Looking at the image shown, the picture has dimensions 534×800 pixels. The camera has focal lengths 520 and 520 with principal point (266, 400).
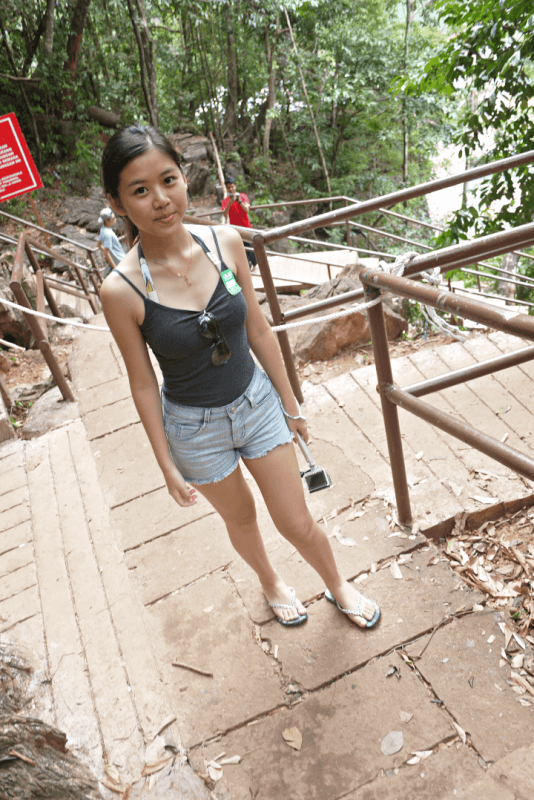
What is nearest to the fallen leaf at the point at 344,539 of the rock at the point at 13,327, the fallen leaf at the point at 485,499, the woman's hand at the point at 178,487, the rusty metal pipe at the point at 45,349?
the fallen leaf at the point at 485,499

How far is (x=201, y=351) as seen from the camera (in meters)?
1.46

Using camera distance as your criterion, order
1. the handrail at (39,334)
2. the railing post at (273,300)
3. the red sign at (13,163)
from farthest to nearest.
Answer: the red sign at (13,163), the handrail at (39,334), the railing post at (273,300)

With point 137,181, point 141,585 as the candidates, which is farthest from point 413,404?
point 141,585

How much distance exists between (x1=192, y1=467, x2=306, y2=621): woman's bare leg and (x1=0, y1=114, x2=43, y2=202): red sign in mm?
7303

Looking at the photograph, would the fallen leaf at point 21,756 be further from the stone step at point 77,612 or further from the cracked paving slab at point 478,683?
the cracked paving slab at point 478,683

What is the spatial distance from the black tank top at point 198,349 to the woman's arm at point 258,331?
49mm

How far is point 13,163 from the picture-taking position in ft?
24.4

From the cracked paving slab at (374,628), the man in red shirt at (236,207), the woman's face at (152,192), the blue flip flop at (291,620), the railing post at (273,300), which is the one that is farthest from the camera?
the man in red shirt at (236,207)

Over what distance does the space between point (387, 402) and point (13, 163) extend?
7.55m

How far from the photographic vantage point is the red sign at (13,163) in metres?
7.33

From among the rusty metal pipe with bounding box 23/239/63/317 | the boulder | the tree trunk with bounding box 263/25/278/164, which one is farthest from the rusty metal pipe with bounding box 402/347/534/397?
the tree trunk with bounding box 263/25/278/164

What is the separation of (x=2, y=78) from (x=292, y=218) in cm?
858

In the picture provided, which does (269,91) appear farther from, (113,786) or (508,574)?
(113,786)

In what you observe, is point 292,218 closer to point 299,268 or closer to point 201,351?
point 299,268
